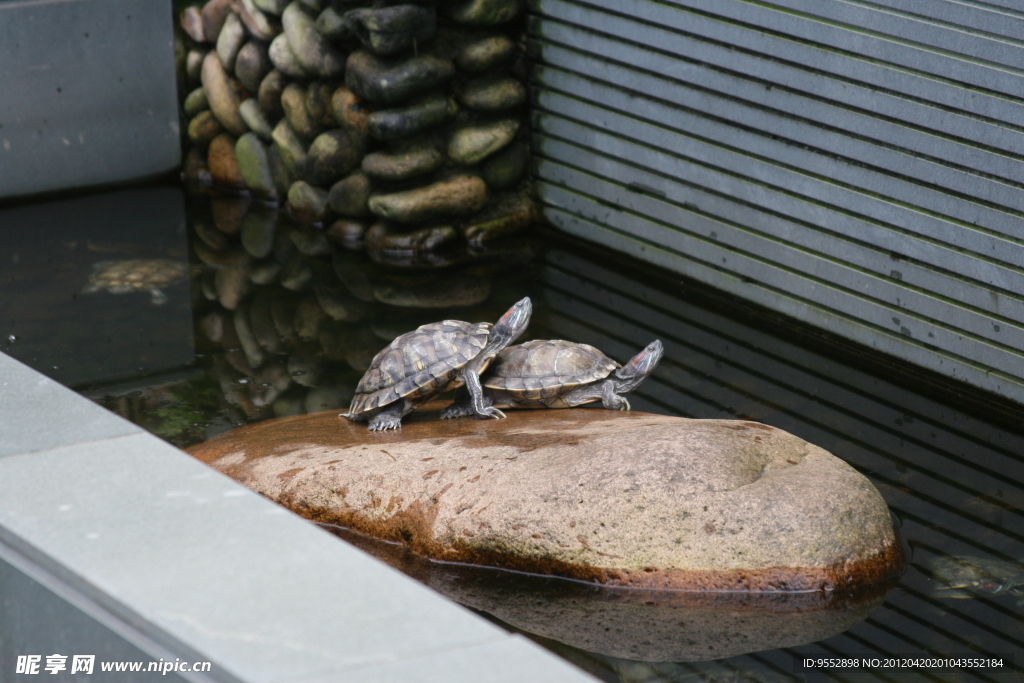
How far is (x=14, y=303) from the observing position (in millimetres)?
6465

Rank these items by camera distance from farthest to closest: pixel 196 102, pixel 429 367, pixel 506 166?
1. pixel 196 102
2. pixel 506 166
3. pixel 429 367

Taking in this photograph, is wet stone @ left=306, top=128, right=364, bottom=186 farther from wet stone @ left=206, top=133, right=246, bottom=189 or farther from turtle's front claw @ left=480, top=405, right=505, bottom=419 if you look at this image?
turtle's front claw @ left=480, top=405, right=505, bottom=419

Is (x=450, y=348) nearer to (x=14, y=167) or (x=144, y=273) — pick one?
(x=144, y=273)

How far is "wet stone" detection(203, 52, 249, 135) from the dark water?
61 cm

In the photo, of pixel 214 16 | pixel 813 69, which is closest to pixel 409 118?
pixel 214 16

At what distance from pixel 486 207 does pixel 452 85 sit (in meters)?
0.86

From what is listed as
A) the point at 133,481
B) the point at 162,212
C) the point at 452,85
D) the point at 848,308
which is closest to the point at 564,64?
the point at 452,85

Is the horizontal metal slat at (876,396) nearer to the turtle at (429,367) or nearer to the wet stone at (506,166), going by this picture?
the wet stone at (506,166)

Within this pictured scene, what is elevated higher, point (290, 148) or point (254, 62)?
point (254, 62)

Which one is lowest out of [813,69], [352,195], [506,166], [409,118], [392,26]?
[352,195]

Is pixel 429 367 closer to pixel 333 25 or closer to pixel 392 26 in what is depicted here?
pixel 392 26

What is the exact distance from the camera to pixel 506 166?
24.9 ft

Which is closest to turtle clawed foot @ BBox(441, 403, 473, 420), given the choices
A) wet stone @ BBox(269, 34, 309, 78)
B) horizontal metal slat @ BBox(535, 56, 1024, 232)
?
horizontal metal slat @ BBox(535, 56, 1024, 232)

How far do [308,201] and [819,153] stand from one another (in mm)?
3702
